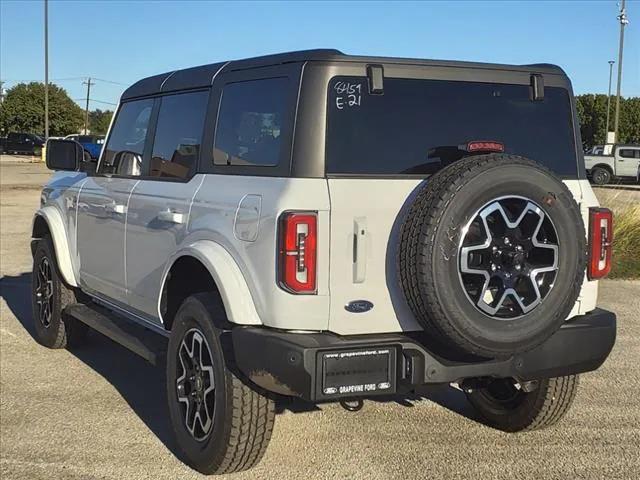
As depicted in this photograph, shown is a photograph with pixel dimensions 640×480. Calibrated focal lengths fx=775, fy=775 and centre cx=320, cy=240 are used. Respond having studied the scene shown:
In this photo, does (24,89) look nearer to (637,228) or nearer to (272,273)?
(637,228)

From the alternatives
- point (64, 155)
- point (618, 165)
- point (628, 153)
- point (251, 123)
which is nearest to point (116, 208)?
point (64, 155)

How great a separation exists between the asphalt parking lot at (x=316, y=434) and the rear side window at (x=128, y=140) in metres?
1.50

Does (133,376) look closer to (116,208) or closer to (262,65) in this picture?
(116,208)

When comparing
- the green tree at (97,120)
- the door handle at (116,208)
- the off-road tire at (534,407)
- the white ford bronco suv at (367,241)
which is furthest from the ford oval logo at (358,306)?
the green tree at (97,120)

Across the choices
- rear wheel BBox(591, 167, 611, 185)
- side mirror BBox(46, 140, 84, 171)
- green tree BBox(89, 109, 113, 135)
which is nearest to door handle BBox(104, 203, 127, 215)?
side mirror BBox(46, 140, 84, 171)

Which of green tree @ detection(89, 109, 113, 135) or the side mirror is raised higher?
green tree @ detection(89, 109, 113, 135)

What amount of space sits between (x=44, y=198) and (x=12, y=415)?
2.27 metres

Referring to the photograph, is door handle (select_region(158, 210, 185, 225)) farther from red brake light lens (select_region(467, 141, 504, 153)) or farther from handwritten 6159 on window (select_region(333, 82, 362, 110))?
red brake light lens (select_region(467, 141, 504, 153))

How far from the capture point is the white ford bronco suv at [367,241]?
328 cm

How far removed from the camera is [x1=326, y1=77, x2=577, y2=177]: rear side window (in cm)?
349

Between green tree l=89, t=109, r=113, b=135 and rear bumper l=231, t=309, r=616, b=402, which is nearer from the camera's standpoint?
rear bumper l=231, t=309, r=616, b=402

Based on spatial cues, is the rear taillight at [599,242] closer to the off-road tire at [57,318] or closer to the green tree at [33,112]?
the off-road tire at [57,318]

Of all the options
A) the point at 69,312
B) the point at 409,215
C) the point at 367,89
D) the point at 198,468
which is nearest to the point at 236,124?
the point at 367,89

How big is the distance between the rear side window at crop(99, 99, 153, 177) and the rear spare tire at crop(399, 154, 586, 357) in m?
2.23
